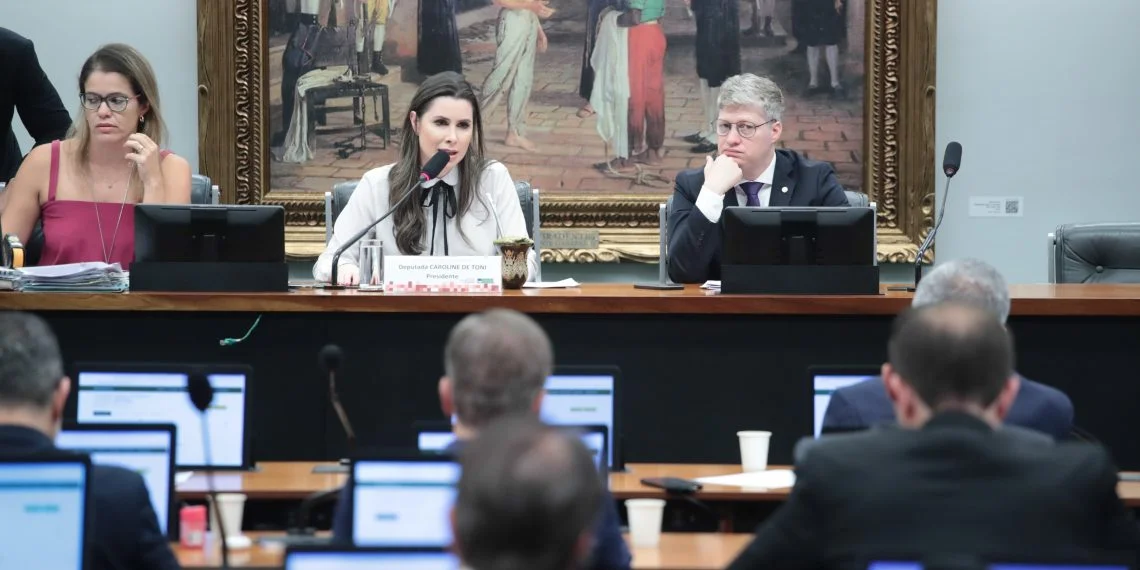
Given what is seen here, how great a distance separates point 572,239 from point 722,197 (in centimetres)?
170

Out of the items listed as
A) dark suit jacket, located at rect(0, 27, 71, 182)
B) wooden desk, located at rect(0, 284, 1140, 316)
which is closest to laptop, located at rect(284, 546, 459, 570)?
wooden desk, located at rect(0, 284, 1140, 316)

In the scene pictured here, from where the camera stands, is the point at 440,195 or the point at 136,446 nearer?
the point at 136,446

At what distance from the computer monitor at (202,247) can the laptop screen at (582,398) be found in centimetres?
124

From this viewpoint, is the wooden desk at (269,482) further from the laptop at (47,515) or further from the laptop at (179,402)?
the laptop at (47,515)

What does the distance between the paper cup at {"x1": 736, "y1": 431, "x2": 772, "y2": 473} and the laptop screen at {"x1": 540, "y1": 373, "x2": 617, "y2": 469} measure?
35cm

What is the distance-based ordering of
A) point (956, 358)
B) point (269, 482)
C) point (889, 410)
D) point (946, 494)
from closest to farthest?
1. point (946, 494)
2. point (956, 358)
3. point (889, 410)
4. point (269, 482)

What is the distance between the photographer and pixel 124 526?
2133mm

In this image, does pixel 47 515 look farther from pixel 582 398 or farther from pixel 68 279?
pixel 68 279

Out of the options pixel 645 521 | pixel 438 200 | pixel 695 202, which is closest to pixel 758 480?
pixel 645 521

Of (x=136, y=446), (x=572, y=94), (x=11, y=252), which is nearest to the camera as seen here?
(x=136, y=446)

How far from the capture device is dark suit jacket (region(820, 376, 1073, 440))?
2.62 m

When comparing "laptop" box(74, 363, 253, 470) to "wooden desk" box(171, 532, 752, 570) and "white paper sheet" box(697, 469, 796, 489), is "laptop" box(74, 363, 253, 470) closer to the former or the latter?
"wooden desk" box(171, 532, 752, 570)

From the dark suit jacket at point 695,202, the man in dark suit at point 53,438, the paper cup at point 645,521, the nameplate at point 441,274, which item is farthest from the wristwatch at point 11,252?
the paper cup at point 645,521

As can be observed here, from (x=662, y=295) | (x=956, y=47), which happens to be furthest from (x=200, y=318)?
(x=956, y=47)
